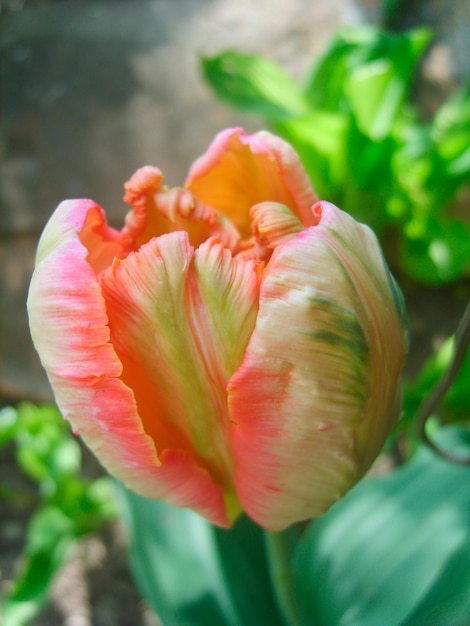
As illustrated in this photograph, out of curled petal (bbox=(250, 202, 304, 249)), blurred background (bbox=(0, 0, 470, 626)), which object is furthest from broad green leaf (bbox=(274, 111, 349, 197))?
curled petal (bbox=(250, 202, 304, 249))

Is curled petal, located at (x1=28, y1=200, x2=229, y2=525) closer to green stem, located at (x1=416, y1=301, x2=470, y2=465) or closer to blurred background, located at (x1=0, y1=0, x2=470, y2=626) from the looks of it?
green stem, located at (x1=416, y1=301, x2=470, y2=465)

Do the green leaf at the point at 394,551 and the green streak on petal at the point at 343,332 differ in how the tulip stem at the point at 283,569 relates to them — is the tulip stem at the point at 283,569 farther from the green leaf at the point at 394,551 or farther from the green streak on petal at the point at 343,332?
the green streak on petal at the point at 343,332

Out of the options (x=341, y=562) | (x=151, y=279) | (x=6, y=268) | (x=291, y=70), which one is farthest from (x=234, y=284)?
(x=291, y=70)

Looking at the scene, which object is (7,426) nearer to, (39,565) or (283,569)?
(39,565)

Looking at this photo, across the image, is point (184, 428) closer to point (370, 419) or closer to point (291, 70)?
point (370, 419)

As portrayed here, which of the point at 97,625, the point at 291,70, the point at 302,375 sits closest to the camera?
the point at 302,375

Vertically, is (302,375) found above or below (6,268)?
above
